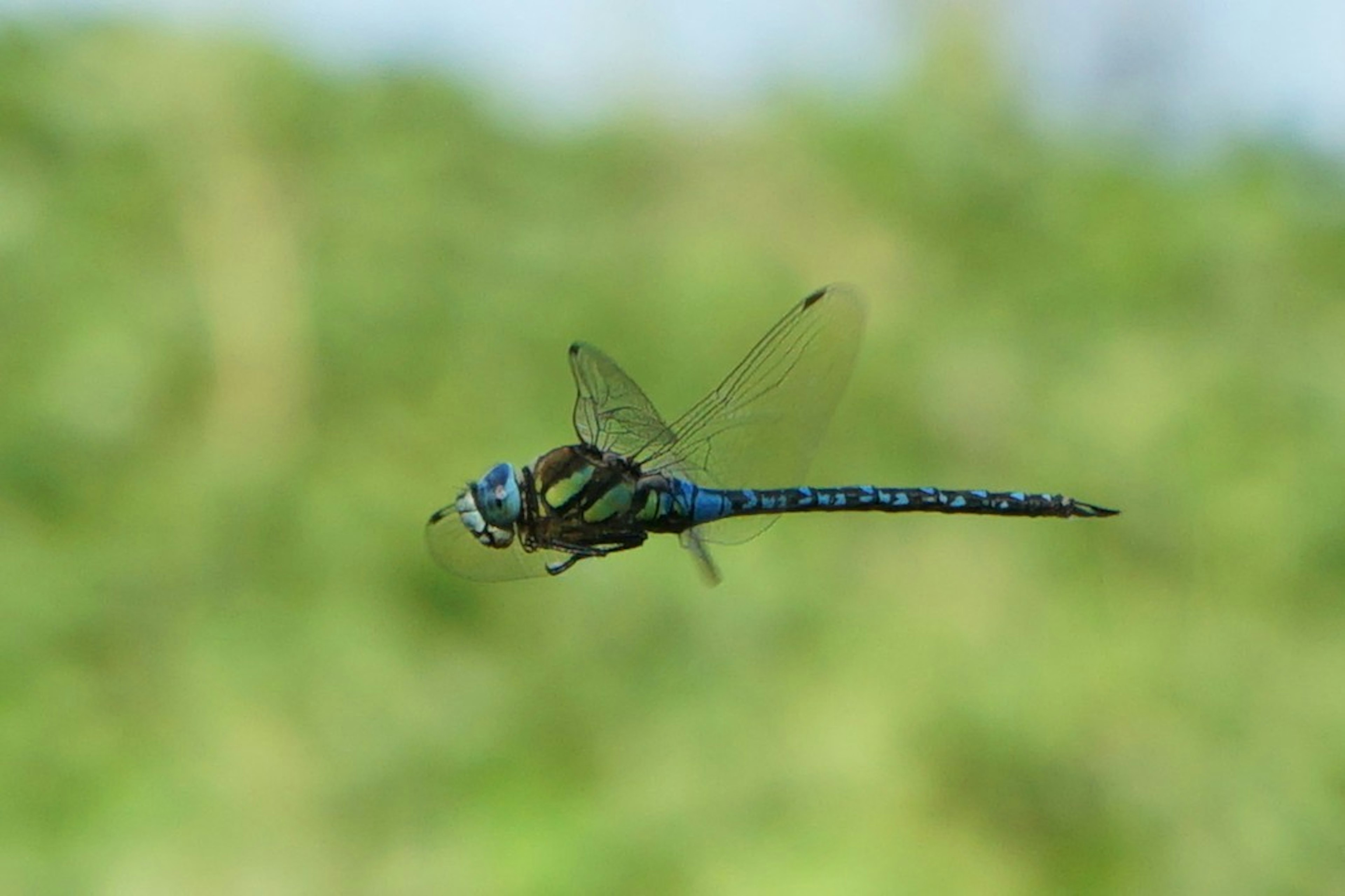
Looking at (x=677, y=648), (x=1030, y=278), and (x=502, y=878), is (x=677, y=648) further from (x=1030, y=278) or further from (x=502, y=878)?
(x=1030, y=278)

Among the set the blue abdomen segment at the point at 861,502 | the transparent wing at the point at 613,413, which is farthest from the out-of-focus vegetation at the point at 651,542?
the transparent wing at the point at 613,413

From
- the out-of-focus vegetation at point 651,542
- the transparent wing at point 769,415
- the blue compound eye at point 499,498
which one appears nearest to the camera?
the blue compound eye at point 499,498

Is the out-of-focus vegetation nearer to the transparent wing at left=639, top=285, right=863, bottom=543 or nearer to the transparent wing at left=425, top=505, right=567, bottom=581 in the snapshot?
the transparent wing at left=639, top=285, right=863, bottom=543

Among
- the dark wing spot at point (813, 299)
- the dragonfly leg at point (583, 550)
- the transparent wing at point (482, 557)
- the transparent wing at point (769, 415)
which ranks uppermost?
the dark wing spot at point (813, 299)

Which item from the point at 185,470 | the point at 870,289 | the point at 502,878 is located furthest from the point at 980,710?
the point at 185,470

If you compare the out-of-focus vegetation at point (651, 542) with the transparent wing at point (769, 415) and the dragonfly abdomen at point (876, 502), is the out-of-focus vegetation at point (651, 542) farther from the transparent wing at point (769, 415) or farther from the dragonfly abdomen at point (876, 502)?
the transparent wing at point (769, 415)
